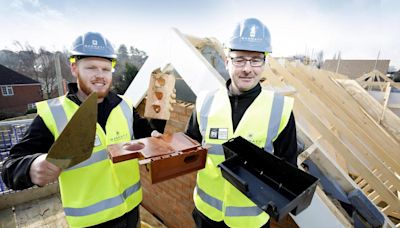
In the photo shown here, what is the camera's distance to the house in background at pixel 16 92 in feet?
91.7

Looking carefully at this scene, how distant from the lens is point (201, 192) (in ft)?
5.87

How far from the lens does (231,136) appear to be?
5.21 ft

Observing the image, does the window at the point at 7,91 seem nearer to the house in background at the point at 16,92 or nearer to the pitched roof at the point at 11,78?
the house in background at the point at 16,92

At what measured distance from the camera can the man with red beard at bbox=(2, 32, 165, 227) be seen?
4.92ft

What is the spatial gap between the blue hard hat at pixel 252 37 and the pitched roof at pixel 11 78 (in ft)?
127

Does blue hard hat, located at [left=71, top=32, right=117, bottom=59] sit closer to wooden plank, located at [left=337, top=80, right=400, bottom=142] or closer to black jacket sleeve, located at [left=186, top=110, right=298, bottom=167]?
black jacket sleeve, located at [left=186, top=110, right=298, bottom=167]

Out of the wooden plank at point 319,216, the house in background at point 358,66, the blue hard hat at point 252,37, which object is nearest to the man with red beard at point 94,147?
the blue hard hat at point 252,37

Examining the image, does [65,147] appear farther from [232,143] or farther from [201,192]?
[201,192]

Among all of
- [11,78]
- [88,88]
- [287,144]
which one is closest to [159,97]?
[88,88]

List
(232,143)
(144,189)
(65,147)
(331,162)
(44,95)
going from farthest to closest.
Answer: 1. (44,95)
2. (144,189)
3. (331,162)
4. (232,143)
5. (65,147)

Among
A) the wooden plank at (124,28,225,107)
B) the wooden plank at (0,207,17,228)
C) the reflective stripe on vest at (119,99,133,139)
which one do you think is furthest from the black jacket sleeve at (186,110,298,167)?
the wooden plank at (0,207,17,228)

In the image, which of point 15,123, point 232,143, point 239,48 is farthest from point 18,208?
point 239,48

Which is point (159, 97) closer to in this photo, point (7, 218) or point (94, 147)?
point (94, 147)

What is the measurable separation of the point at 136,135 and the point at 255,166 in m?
1.19
